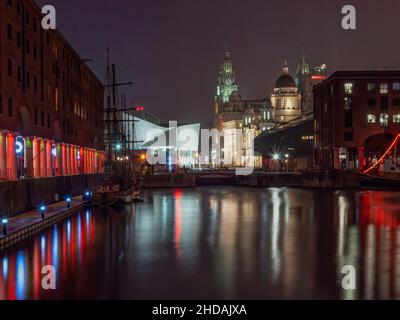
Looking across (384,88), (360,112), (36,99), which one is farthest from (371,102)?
(36,99)

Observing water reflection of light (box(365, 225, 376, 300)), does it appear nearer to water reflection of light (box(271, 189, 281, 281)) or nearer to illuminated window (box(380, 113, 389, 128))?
water reflection of light (box(271, 189, 281, 281))

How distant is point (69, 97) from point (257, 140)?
122737 mm

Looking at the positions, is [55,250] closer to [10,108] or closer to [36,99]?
[10,108]

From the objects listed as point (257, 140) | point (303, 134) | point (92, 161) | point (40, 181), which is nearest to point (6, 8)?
point (40, 181)

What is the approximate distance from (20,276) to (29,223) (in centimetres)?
1271

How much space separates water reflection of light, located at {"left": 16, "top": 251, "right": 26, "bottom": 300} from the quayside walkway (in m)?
1.40

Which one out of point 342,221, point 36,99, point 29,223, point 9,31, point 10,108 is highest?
point 9,31

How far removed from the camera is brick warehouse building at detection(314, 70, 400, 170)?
107812 millimetres

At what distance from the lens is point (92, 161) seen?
10244 centimetres

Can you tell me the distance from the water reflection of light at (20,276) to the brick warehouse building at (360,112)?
8571cm

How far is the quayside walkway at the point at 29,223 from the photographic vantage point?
32.8m

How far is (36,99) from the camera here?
5756 centimetres

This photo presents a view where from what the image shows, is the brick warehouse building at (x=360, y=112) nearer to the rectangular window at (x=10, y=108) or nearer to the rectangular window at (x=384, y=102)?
the rectangular window at (x=384, y=102)

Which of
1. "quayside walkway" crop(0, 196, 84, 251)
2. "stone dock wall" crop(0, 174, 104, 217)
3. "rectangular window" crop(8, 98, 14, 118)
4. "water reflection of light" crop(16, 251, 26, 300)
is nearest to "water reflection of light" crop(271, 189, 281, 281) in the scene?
"water reflection of light" crop(16, 251, 26, 300)
